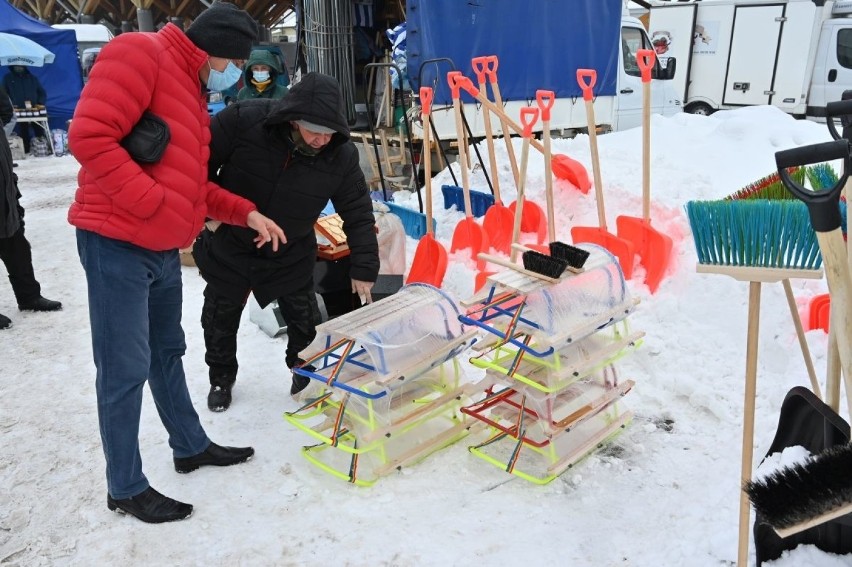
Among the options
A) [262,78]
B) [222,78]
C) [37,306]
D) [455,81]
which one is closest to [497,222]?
[455,81]

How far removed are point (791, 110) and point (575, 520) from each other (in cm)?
1294

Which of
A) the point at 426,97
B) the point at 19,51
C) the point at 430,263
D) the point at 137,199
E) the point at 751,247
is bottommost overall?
the point at 430,263

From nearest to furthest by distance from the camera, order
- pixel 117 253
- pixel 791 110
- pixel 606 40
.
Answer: pixel 117 253
pixel 606 40
pixel 791 110

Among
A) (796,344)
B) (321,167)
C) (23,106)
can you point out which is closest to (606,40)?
(796,344)

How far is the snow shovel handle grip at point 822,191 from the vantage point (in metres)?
1.38

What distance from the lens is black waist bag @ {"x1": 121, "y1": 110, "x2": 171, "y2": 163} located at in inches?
77.7

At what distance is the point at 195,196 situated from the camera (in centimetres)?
221

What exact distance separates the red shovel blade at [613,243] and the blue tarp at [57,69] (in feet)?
44.4

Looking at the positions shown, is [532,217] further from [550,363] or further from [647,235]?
[550,363]

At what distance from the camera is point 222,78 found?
2.25 metres

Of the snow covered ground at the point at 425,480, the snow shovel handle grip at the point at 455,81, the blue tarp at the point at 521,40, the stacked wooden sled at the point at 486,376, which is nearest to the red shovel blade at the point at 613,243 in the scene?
the snow covered ground at the point at 425,480

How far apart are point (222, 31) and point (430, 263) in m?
2.69

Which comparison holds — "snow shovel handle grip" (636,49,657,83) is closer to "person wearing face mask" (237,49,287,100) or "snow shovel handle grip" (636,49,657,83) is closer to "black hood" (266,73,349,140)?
"black hood" (266,73,349,140)

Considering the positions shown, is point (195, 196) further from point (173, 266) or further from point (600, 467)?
point (600, 467)
